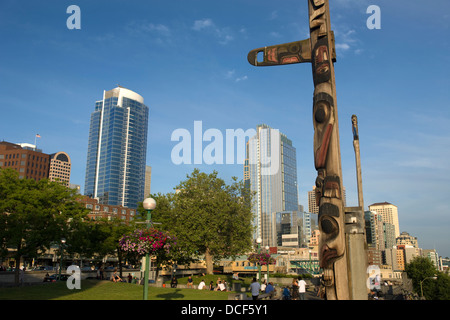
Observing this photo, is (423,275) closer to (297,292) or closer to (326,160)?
(297,292)

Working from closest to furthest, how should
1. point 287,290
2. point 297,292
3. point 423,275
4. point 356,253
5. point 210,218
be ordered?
point 356,253
point 287,290
point 297,292
point 210,218
point 423,275

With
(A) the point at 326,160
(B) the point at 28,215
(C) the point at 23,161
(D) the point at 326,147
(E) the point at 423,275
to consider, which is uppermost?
(C) the point at 23,161

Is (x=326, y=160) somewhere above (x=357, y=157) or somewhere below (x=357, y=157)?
below

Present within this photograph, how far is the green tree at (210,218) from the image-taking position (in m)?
45.6

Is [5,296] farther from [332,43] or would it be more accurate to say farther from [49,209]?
[332,43]

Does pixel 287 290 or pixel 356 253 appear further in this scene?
pixel 287 290

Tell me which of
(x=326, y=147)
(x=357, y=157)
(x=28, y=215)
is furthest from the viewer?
(x=28, y=215)

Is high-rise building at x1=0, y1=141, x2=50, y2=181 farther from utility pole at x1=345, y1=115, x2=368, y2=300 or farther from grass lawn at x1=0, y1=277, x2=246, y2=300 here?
utility pole at x1=345, y1=115, x2=368, y2=300

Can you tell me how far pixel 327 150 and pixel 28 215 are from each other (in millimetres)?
32073

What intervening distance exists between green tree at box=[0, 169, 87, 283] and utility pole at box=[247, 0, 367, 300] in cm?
3050

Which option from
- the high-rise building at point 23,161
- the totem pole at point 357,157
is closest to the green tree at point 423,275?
the totem pole at point 357,157

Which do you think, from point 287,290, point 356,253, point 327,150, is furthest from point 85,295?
point 327,150

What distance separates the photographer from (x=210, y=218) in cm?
4625
